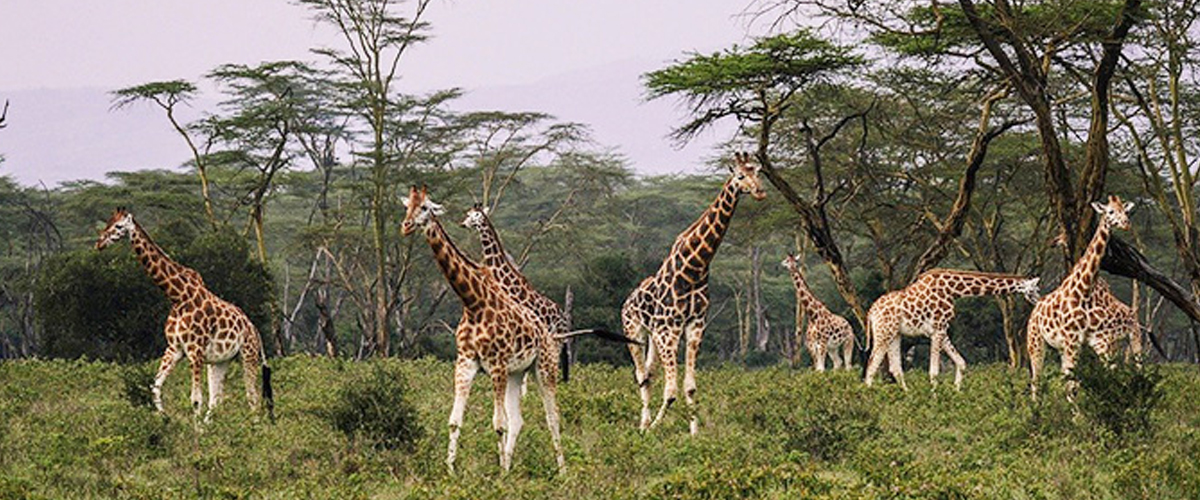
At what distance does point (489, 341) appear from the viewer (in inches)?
414

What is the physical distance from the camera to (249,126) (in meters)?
30.7

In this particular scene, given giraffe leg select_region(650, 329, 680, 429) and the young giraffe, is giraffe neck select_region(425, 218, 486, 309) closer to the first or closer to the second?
the young giraffe

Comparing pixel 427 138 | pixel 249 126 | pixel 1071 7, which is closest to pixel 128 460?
pixel 1071 7

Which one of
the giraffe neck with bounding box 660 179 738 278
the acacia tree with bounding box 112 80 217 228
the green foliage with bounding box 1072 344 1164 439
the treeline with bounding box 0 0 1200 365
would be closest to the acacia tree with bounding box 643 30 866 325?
the treeline with bounding box 0 0 1200 365

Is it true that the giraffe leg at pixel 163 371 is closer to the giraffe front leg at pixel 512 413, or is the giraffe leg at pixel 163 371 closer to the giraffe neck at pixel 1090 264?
the giraffe front leg at pixel 512 413

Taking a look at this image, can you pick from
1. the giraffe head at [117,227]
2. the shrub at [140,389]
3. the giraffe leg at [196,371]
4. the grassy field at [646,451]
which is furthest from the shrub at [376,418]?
the giraffe head at [117,227]

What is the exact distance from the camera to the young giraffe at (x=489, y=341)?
10.5 m

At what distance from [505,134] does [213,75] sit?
6976mm

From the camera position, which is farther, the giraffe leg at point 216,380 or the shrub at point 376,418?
the giraffe leg at point 216,380

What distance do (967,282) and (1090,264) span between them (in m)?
3.42

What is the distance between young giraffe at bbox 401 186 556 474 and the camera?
1050cm

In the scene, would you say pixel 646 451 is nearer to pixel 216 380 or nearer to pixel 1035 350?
pixel 216 380

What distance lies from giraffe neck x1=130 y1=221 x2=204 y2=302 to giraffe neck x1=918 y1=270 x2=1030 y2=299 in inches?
321

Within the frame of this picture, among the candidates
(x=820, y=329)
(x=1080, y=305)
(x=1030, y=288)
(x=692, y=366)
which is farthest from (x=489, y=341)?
(x=820, y=329)
